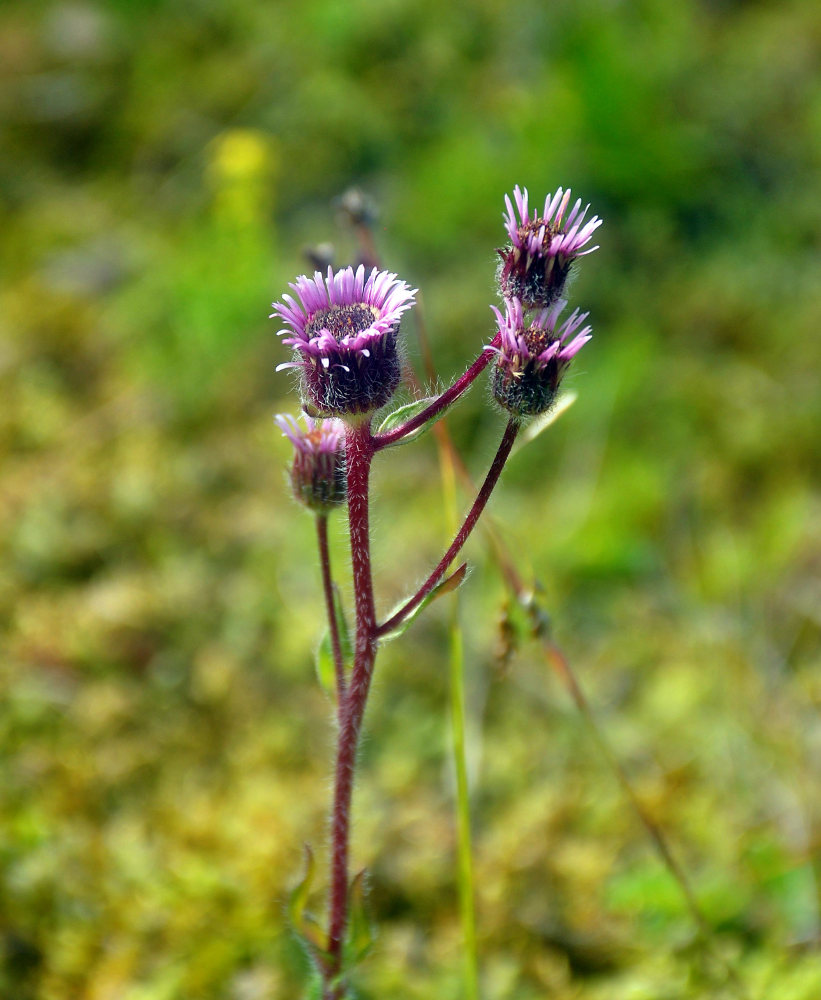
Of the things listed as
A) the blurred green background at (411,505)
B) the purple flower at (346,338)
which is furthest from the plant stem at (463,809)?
the purple flower at (346,338)

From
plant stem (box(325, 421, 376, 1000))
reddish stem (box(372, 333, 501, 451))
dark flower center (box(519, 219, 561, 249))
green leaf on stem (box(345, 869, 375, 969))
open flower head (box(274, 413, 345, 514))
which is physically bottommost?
green leaf on stem (box(345, 869, 375, 969))

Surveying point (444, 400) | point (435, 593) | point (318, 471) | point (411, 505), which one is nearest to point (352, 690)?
point (435, 593)

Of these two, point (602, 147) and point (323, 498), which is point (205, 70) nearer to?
point (602, 147)

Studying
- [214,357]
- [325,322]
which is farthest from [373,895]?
[214,357]

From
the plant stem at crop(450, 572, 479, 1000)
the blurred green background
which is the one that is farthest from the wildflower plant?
the blurred green background

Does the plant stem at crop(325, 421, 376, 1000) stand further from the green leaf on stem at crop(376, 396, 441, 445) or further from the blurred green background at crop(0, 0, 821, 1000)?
the blurred green background at crop(0, 0, 821, 1000)
